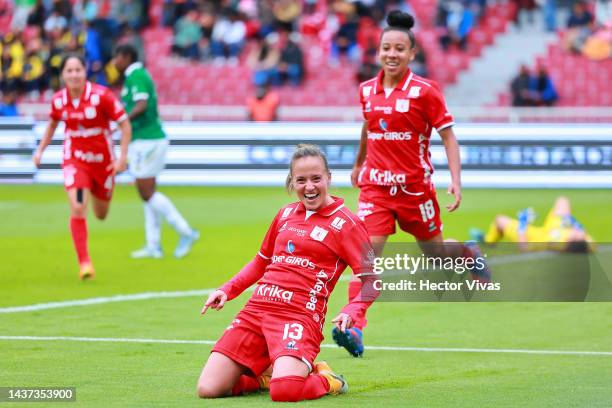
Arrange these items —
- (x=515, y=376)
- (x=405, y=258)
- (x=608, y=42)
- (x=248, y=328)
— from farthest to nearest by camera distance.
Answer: (x=608, y=42)
(x=405, y=258)
(x=515, y=376)
(x=248, y=328)

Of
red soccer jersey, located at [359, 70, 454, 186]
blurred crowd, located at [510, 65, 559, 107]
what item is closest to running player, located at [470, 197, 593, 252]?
red soccer jersey, located at [359, 70, 454, 186]

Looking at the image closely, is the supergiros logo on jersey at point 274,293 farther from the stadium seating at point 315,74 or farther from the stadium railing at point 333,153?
the stadium seating at point 315,74

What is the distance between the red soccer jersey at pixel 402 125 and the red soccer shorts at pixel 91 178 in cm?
451

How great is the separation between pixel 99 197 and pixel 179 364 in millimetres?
5551

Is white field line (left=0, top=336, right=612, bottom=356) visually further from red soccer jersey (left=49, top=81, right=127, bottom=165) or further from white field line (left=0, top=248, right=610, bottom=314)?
red soccer jersey (left=49, top=81, right=127, bottom=165)

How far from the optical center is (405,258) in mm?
10820

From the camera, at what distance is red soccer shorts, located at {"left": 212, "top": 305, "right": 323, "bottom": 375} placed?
24.2 feet

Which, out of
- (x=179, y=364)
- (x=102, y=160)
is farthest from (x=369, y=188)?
(x=102, y=160)

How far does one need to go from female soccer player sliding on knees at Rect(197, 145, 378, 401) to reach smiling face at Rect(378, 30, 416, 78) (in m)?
2.14

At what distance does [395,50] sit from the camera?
9.62 m

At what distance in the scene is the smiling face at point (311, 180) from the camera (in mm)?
7562

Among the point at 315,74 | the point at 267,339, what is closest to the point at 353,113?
the point at 315,74

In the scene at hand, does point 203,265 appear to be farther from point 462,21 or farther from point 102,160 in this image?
point 462,21

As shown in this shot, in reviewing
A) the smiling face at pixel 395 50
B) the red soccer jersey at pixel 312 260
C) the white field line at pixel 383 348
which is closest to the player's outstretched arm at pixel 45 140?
the white field line at pixel 383 348
